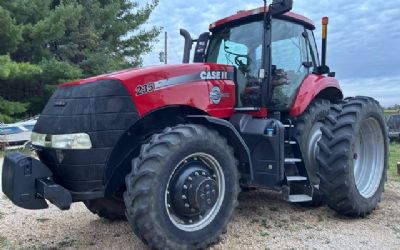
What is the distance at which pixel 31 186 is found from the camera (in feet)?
11.7

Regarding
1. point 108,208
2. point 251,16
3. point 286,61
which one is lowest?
point 108,208

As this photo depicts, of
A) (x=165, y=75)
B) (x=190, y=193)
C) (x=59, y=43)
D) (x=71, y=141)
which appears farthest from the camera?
(x=59, y=43)

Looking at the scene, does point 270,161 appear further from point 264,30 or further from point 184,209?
point 264,30

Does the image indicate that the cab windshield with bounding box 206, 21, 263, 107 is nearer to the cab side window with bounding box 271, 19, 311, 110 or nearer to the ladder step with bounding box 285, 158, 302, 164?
the cab side window with bounding box 271, 19, 311, 110

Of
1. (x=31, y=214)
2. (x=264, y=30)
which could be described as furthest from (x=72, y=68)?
(x=264, y=30)

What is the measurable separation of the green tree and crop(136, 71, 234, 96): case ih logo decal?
10.8m

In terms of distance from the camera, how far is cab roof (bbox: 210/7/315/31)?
5059 mm

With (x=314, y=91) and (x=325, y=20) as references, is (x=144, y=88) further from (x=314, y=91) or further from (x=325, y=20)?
(x=325, y=20)

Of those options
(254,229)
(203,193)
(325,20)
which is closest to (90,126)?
(203,193)

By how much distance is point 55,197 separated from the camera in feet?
11.3

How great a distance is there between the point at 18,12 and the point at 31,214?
12419mm

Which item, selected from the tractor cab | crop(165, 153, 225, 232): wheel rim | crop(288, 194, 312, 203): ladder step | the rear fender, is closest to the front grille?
crop(165, 153, 225, 232): wheel rim

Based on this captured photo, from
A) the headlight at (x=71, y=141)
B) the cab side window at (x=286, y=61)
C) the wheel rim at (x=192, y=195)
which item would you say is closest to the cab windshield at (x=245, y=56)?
the cab side window at (x=286, y=61)

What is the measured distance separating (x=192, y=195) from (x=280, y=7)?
7.96ft
